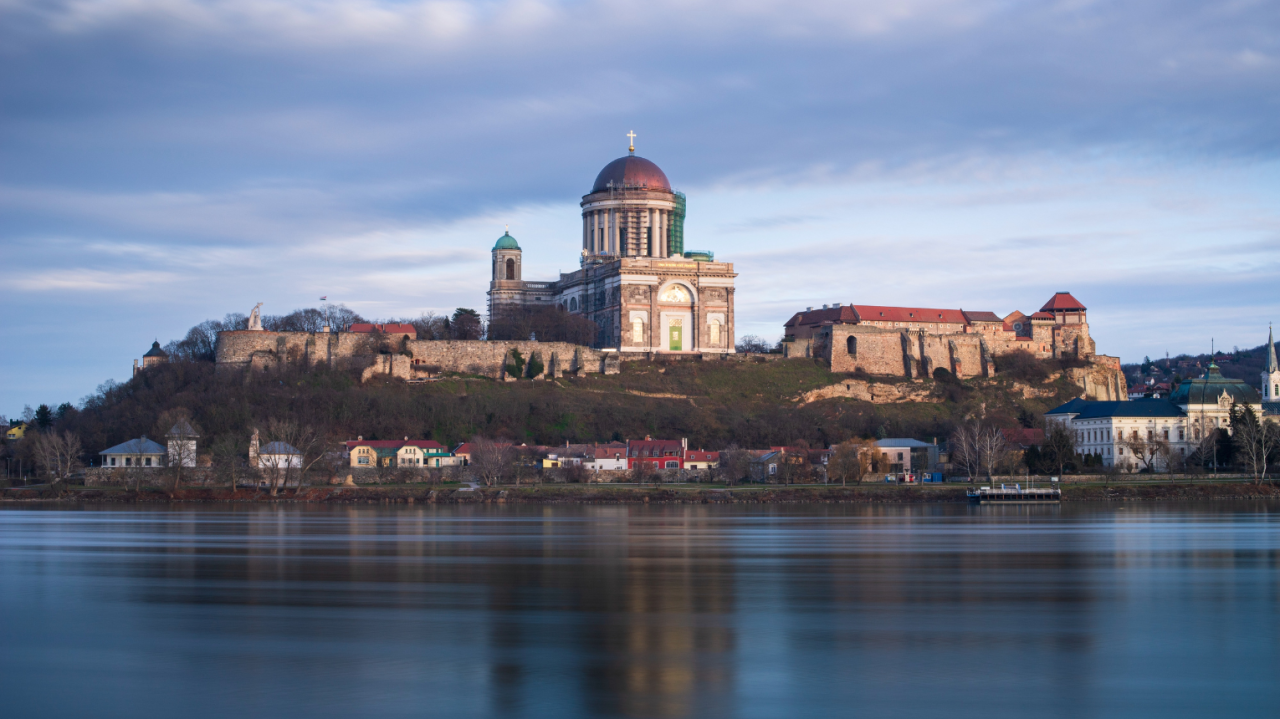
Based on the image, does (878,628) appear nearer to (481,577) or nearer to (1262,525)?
(481,577)

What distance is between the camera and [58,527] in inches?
1558

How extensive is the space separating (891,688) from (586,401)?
5647 centimetres

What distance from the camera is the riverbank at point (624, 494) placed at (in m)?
56.5

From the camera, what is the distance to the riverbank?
56.5 metres

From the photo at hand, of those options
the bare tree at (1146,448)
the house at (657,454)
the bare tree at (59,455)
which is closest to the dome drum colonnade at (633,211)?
the house at (657,454)

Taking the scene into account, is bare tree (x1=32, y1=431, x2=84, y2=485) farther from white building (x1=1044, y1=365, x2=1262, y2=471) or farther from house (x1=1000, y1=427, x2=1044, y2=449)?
white building (x1=1044, y1=365, x2=1262, y2=471)

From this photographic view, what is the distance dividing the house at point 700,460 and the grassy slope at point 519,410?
3.00 meters

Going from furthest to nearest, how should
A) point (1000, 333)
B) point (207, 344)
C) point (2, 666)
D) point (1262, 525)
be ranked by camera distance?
point (1000, 333)
point (207, 344)
point (1262, 525)
point (2, 666)

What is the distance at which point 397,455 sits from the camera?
6228 cm

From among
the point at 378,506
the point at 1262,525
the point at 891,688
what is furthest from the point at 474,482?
the point at 891,688

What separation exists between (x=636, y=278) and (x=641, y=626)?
205ft

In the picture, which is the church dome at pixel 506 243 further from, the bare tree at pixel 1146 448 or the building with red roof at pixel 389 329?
the bare tree at pixel 1146 448

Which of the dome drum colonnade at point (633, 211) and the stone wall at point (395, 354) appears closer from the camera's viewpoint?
the stone wall at point (395, 354)

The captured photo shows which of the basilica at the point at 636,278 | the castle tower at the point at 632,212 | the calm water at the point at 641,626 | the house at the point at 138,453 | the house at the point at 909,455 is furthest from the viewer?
the castle tower at the point at 632,212
